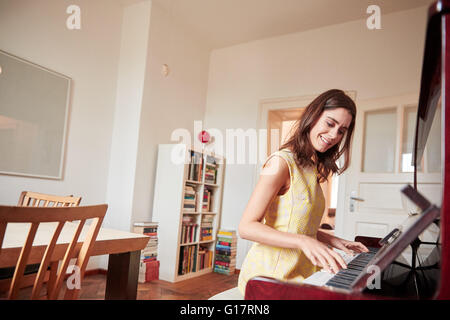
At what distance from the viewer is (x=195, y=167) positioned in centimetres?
406

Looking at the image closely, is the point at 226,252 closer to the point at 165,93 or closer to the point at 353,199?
the point at 353,199

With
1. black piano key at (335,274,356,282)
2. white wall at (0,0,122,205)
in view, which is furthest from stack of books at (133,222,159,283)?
black piano key at (335,274,356,282)

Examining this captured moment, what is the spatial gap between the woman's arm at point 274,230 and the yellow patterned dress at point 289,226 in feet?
0.19

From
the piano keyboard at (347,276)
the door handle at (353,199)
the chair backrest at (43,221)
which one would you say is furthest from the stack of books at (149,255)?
the piano keyboard at (347,276)

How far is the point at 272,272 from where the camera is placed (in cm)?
112

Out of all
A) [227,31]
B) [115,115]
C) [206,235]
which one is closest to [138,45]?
[115,115]

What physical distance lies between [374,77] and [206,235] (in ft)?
9.43

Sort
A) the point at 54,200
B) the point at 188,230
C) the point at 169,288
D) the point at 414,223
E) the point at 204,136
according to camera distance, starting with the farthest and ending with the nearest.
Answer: the point at 204,136 → the point at 188,230 → the point at 169,288 → the point at 54,200 → the point at 414,223

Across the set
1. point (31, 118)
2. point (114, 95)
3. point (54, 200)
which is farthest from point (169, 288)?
point (114, 95)

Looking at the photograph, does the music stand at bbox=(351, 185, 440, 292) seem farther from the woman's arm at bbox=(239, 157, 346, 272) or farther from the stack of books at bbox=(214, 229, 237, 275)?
the stack of books at bbox=(214, 229, 237, 275)

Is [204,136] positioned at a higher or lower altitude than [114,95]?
lower

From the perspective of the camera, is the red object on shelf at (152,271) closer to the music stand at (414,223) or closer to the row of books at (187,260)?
the row of books at (187,260)

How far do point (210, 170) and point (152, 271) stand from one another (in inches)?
58.4

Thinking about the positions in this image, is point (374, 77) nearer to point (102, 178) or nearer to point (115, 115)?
point (115, 115)
